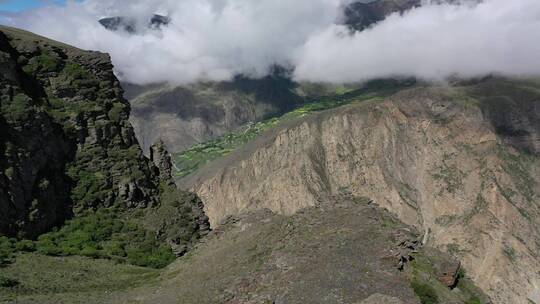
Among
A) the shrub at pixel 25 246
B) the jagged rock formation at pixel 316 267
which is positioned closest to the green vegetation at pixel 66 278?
the shrub at pixel 25 246

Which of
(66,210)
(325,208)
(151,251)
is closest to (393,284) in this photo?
(325,208)

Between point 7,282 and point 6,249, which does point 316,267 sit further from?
point 6,249

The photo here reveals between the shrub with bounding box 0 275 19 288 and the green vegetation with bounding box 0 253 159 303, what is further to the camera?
the shrub with bounding box 0 275 19 288

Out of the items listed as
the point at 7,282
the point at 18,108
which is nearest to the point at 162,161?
the point at 18,108

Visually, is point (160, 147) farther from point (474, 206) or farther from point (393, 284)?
point (474, 206)

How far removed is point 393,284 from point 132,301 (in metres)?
13.6

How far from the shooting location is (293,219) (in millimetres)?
35250

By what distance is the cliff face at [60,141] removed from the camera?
4272 centimetres

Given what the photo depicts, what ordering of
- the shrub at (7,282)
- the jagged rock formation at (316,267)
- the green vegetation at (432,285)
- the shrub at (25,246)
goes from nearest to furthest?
1. the jagged rock formation at (316,267)
2. the green vegetation at (432,285)
3. the shrub at (7,282)
4. the shrub at (25,246)

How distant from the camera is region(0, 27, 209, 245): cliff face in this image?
4272cm

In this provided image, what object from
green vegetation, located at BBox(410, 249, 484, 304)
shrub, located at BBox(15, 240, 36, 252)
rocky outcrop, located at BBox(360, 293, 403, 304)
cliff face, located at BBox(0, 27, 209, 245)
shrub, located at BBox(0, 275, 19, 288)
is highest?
cliff face, located at BBox(0, 27, 209, 245)

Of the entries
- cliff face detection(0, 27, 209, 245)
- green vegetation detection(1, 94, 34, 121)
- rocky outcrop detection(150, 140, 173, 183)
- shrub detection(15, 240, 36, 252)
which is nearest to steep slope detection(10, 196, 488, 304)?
shrub detection(15, 240, 36, 252)

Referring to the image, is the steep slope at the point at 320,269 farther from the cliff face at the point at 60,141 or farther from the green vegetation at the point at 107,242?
the cliff face at the point at 60,141

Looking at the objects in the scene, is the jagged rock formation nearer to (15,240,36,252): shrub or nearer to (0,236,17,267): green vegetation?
(0,236,17,267): green vegetation
